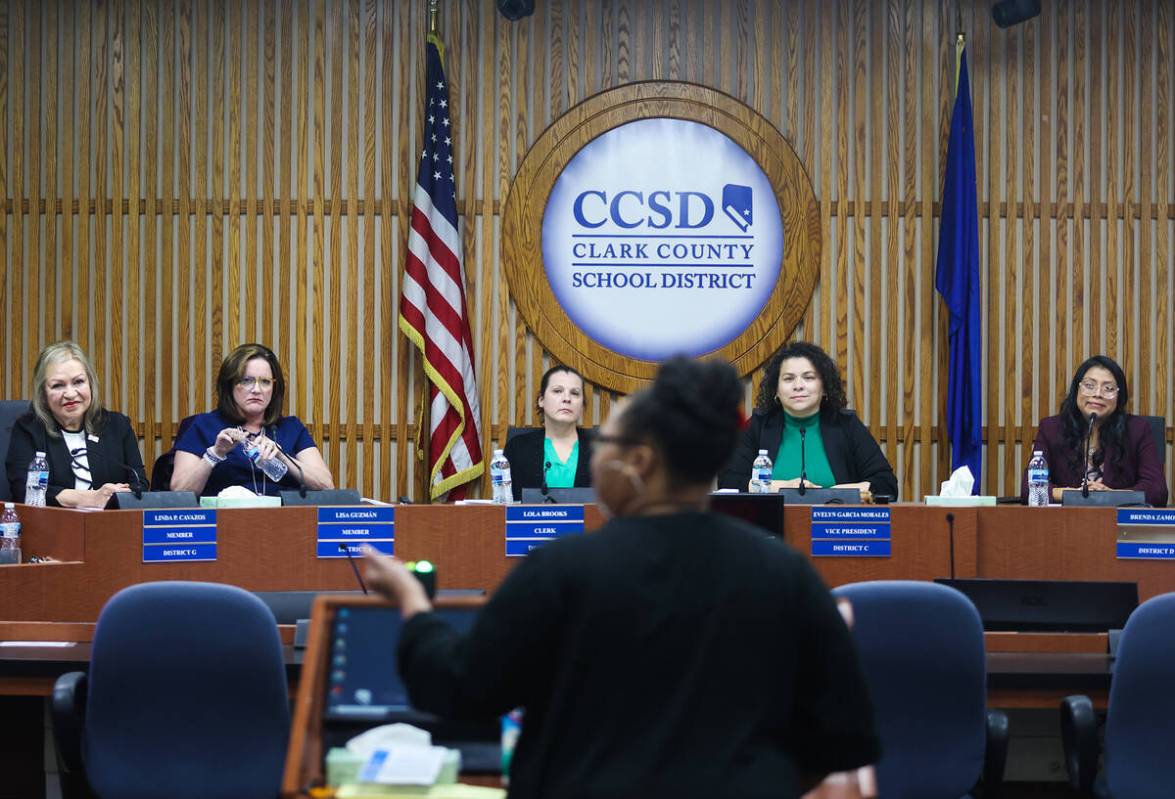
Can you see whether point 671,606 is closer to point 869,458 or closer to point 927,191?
point 869,458

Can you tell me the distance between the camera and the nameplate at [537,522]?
425 centimetres

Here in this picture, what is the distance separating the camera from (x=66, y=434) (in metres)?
5.21

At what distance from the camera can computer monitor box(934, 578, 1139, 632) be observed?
3.72 meters

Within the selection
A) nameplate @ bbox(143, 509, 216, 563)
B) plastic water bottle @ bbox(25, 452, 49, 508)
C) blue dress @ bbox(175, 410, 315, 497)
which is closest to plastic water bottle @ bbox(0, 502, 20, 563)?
plastic water bottle @ bbox(25, 452, 49, 508)

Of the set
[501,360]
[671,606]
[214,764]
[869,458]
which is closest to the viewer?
[671,606]

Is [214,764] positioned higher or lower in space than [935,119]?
lower

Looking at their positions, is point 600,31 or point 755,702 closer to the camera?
point 755,702

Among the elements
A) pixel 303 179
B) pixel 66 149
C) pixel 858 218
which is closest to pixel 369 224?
pixel 303 179

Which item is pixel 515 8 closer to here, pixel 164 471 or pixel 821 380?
pixel 821 380

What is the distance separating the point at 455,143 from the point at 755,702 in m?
5.48

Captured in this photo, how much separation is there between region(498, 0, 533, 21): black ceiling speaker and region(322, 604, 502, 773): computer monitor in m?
4.96

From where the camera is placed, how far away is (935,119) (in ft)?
22.5

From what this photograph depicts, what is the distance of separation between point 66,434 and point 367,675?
12.0 feet

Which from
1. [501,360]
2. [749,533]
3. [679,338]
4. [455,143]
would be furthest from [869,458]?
[749,533]
